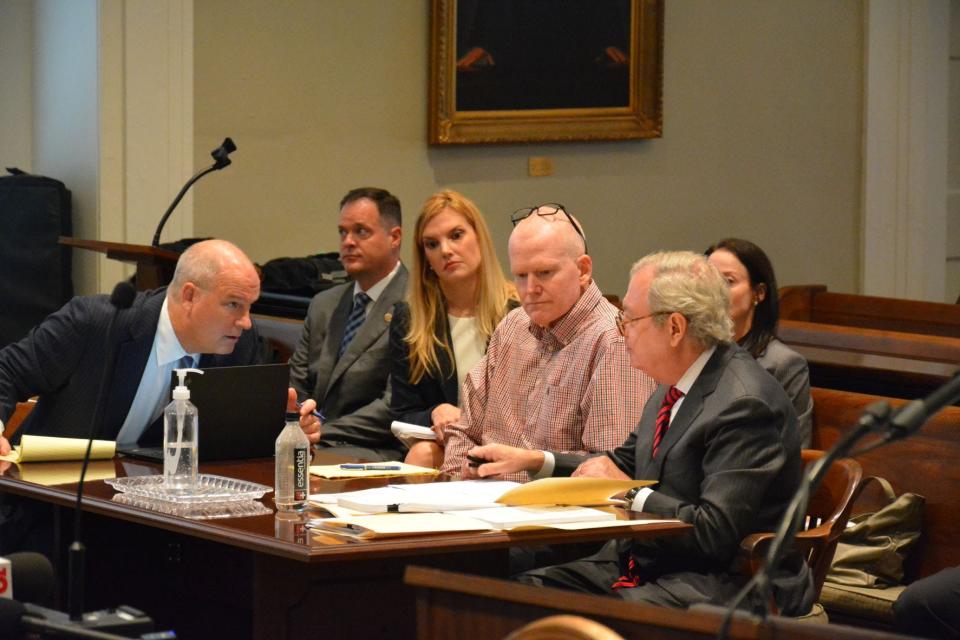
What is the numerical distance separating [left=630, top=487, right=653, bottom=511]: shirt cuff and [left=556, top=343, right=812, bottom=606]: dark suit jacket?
0.5 inches

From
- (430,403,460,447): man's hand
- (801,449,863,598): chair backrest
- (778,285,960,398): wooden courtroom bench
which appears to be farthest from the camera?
(778,285,960,398): wooden courtroom bench

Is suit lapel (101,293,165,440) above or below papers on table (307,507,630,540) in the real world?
above

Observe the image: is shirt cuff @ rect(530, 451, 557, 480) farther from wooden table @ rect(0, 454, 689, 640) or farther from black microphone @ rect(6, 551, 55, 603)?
black microphone @ rect(6, 551, 55, 603)

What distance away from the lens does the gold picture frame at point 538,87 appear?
841 centimetres

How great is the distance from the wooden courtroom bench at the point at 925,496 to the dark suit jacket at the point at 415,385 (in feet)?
4.26

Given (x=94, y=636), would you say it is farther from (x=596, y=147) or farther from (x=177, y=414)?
(x=596, y=147)

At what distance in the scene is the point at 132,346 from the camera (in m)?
4.27

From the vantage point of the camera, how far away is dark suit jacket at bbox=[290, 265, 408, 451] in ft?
15.9

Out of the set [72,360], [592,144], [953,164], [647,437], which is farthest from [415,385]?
[953,164]

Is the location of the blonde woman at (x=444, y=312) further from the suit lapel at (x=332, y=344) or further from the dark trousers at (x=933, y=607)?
the dark trousers at (x=933, y=607)

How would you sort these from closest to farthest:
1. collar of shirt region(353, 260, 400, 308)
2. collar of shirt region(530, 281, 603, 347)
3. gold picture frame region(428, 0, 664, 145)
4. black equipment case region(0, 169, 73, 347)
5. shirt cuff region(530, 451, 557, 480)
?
shirt cuff region(530, 451, 557, 480) → collar of shirt region(530, 281, 603, 347) → collar of shirt region(353, 260, 400, 308) → black equipment case region(0, 169, 73, 347) → gold picture frame region(428, 0, 664, 145)

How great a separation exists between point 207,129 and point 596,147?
2.40 meters

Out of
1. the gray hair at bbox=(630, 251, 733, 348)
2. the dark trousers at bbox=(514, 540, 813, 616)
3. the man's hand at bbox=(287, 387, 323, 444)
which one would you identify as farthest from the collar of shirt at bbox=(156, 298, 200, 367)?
the gray hair at bbox=(630, 251, 733, 348)

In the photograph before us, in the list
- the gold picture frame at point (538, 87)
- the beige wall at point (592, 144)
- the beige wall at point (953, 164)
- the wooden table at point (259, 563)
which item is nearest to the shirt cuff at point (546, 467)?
the wooden table at point (259, 563)
